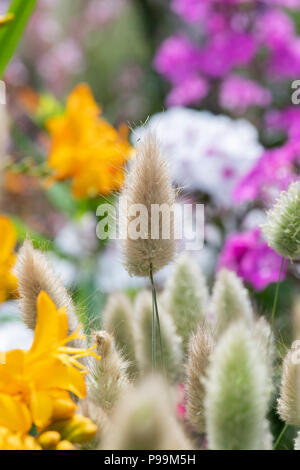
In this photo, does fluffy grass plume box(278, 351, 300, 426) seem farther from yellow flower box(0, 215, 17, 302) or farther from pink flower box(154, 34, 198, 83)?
pink flower box(154, 34, 198, 83)

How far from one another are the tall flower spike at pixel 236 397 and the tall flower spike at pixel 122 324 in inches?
5.8

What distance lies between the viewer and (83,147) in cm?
81

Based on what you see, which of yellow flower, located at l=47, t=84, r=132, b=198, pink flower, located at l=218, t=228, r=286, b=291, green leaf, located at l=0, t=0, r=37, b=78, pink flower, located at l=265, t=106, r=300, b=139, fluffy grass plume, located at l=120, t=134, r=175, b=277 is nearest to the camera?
fluffy grass plume, located at l=120, t=134, r=175, b=277

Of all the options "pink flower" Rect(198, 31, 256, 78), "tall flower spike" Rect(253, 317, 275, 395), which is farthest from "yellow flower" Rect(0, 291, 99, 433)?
"pink flower" Rect(198, 31, 256, 78)

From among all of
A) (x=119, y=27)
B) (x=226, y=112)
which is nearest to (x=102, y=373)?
(x=226, y=112)

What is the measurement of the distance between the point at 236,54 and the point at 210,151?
30 cm

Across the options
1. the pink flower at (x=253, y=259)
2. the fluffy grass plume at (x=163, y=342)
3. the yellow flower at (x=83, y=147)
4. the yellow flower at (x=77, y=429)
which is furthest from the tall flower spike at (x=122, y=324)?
the yellow flower at (x=83, y=147)

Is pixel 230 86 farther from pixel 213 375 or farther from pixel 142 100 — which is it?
pixel 213 375

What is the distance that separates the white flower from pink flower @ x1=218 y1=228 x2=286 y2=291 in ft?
0.62

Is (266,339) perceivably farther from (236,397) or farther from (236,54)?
(236,54)

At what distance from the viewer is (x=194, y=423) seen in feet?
1.00

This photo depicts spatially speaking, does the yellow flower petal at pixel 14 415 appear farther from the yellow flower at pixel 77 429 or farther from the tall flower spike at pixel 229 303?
the tall flower spike at pixel 229 303

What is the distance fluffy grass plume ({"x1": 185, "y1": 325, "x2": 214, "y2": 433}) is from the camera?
0.29 meters

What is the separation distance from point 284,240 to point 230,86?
2.63 ft
